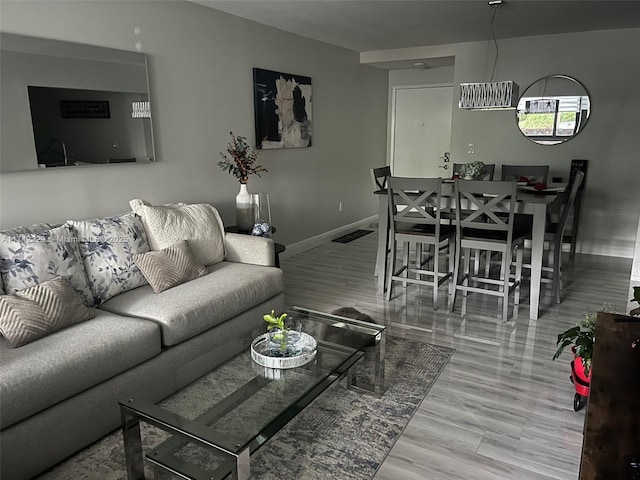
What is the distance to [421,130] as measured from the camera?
7289 mm

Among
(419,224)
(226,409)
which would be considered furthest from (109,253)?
(419,224)

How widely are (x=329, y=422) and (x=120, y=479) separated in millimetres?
975

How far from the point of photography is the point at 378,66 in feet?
22.3

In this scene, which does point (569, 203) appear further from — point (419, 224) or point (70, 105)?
point (70, 105)

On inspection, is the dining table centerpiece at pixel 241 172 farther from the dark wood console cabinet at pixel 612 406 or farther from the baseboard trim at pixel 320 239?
the dark wood console cabinet at pixel 612 406

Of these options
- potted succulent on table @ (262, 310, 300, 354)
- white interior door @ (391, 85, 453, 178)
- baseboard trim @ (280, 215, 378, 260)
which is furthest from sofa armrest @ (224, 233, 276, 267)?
white interior door @ (391, 85, 453, 178)

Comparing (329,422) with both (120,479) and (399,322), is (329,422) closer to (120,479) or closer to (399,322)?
(120,479)

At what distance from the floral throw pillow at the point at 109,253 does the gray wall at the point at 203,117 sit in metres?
0.35

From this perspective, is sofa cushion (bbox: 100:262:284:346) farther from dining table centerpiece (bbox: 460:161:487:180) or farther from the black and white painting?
dining table centerpiece (bbox: 460:161:487:180)

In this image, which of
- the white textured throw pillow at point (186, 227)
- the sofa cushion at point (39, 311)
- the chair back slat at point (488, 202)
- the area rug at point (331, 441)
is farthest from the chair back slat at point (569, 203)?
the sofa cushion at point (39, 311)

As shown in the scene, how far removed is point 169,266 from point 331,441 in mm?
1501

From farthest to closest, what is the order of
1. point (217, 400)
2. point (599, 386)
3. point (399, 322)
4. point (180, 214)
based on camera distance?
1. point (399, 322)
2. point (180, 214)
3. point (217, 400)
4. point (599, 386)

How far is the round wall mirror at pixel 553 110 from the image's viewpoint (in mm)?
5328

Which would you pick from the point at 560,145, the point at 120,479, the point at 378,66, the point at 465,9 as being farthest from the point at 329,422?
the point at 378,66
